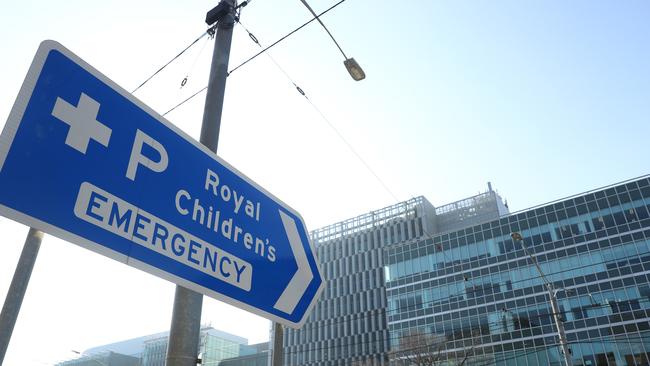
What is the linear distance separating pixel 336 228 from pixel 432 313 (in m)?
36.2

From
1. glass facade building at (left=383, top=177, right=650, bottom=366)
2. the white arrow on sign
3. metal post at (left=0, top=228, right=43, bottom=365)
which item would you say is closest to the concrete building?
glass facade building at (left=383, top=177, right=650, bottom=366)

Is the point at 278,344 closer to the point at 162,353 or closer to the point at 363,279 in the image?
the point at 363,279

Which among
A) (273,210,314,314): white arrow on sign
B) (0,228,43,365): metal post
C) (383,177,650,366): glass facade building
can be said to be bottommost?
(273,210,314,314): white arrow on sign

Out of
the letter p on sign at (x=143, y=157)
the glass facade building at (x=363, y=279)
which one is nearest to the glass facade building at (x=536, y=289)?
the glass facade building at (x=363, y=279)

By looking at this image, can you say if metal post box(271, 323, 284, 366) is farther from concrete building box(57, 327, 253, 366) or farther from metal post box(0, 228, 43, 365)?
concrete building box(57, 327, 253, 366)

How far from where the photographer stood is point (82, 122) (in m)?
1.87

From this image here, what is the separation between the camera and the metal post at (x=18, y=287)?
515 centimetres

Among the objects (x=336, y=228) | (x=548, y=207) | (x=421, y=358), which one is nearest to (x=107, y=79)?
(x=421, y=358)

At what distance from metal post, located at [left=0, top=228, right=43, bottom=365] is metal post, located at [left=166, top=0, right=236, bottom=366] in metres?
3.48

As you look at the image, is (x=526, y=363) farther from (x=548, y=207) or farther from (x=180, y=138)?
(x=180, y=138)

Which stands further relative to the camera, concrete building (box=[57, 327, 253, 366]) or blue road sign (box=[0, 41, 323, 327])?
concrete building (box=[57, 327, 253, 366])

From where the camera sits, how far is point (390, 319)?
64.4 metres

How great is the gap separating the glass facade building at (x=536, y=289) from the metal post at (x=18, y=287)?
138ft

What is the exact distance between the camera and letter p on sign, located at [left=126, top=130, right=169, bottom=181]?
2049 mm
